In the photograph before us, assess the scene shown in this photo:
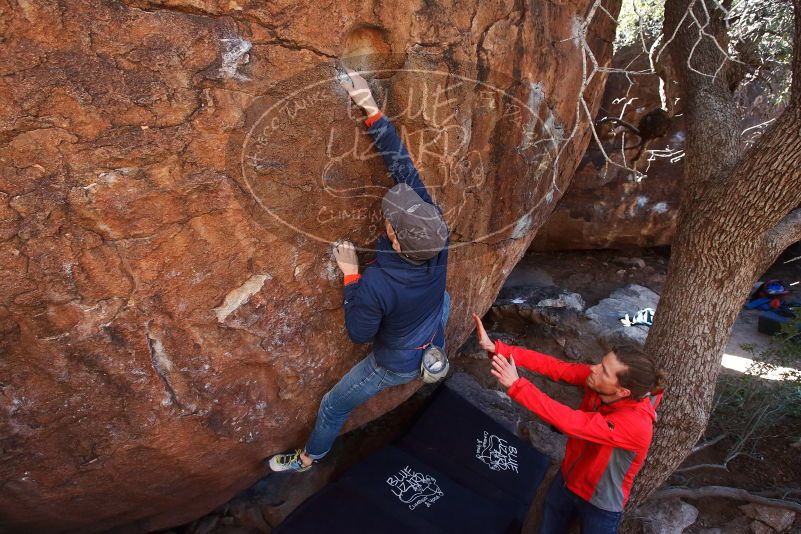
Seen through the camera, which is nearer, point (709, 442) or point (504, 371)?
point (504, 371)

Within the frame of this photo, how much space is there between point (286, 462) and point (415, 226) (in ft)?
4.72

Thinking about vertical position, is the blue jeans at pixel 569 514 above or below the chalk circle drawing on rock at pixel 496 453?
above

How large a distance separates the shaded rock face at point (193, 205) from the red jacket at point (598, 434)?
854mm

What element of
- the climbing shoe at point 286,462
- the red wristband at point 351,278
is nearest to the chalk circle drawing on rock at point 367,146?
the red wristband at point 351,278

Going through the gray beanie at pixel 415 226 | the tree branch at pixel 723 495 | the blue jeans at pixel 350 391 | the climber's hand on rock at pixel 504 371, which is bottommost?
the tree branch at pixel 723 495

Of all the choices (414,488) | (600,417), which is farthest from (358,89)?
(414,488)

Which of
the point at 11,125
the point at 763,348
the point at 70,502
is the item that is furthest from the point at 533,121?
the point at 763,348

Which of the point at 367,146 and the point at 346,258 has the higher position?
the point at 367,146

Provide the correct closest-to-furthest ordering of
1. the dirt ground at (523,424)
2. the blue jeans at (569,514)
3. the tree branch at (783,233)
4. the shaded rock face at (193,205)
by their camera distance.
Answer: the shaded rock face at (193,205)
the blue jeans at (569,514)
the tree branch at (783,233)
the dirt ground at (523,424)

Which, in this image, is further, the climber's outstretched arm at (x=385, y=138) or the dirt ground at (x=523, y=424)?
the dirt ground at (x=523, y=424)

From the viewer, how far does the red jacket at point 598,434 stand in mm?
1983

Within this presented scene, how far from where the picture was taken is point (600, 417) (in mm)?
1993

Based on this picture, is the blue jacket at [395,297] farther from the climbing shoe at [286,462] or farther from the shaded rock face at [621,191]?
the shaded rock face at [621,191]

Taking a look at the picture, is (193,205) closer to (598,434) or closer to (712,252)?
(598,434)
